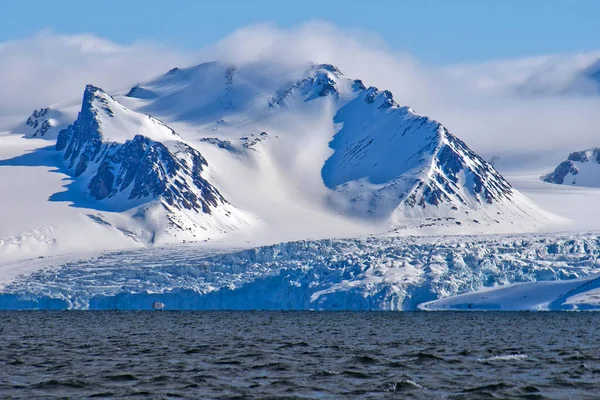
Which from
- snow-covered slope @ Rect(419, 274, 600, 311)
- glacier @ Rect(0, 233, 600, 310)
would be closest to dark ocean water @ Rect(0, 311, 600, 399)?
snow-covered slope @ Rect(419, 274, 600, 311)

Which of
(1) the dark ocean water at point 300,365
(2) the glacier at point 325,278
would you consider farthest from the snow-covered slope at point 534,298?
(1) the dark ocean water at point 300,365

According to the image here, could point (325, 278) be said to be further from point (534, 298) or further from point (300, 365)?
point (300, 365)

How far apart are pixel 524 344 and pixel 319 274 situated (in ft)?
365

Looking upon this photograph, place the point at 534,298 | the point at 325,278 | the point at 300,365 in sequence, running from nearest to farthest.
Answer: the point at 300,365, the point at 534,298, the point at 325,278

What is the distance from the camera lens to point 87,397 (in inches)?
1845

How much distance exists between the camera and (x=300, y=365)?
61.0 metres

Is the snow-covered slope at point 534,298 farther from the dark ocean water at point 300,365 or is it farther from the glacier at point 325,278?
the dark ocean water at point 300,365

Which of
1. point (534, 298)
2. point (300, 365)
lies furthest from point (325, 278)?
point (300, 365)

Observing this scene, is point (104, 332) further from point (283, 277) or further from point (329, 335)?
point (283, 277)

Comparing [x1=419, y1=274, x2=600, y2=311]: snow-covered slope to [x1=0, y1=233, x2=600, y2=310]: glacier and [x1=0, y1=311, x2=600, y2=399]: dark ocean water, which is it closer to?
[x1=0, y1=233, x2=600, y2=310]: glacier

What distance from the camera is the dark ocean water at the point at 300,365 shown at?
4866 cm

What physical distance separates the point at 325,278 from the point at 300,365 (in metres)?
131

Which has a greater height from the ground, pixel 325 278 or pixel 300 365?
pixel 325 278

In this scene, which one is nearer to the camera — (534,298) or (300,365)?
(300,365)
